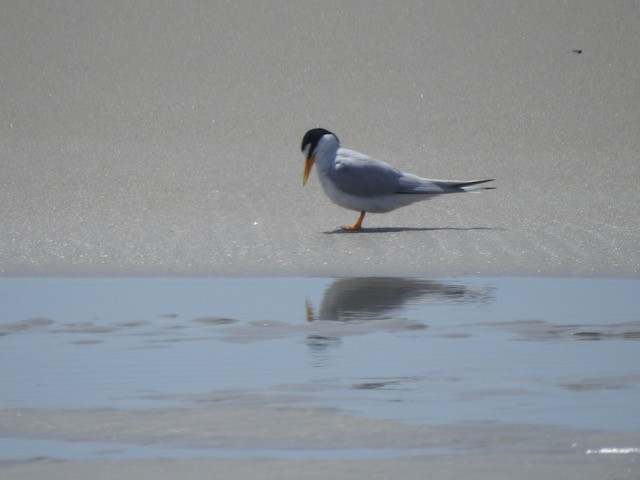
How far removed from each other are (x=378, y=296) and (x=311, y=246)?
1396mm

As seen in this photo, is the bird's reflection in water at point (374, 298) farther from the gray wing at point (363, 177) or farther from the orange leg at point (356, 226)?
the gray wing at point (363, 177)

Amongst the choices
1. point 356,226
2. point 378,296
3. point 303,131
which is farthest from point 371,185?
point 303,131

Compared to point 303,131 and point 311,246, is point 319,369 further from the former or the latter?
point 303,131

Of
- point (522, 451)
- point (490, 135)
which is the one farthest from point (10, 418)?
point (490, 135)

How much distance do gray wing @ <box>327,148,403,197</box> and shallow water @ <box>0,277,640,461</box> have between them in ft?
5.93

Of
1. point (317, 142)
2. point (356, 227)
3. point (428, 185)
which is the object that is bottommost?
point (356, 227)

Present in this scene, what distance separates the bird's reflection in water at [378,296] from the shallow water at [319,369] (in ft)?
0.05

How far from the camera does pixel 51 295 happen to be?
5.30m

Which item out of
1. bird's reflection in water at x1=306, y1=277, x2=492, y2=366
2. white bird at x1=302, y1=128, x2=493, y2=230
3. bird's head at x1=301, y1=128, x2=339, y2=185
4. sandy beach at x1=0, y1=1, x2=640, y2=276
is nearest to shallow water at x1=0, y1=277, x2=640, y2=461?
bird's reflection in water at x1=306, y1=277, x2=492, y2=366

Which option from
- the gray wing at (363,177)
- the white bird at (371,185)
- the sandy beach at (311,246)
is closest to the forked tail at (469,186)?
the white bird at (371,185)

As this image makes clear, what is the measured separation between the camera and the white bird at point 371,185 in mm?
7250

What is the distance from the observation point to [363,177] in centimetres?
728

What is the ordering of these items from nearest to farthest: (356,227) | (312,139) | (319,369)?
(319,369) < (356,227) < (312,139)

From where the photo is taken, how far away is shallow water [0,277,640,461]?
304 cm
